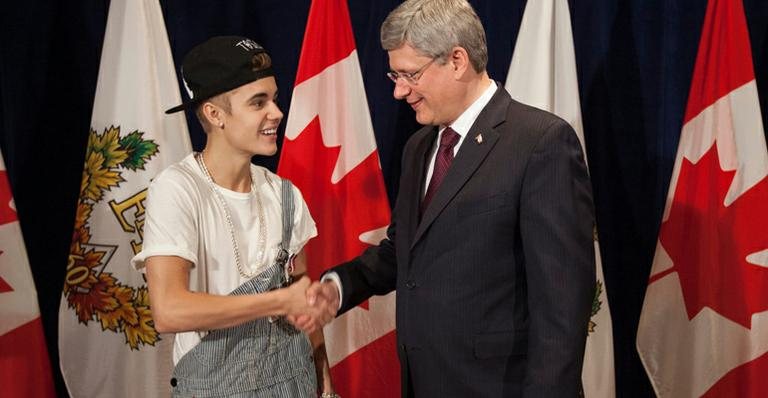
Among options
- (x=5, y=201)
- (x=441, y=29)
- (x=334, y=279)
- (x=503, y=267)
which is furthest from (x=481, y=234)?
(x=5, y=201)

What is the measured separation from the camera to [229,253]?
75.6 inches

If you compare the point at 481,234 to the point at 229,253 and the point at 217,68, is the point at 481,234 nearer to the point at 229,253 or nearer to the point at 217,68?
the point at 229,253

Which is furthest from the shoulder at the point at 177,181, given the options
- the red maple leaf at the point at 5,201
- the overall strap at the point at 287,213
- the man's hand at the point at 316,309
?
the red maple leaf at the point at 5,201

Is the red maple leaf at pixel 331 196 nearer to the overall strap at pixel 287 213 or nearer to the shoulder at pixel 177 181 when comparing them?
the overall strap at pixel 287 213

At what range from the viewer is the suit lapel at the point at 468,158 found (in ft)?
6.08

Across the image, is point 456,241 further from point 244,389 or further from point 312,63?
point 312,63

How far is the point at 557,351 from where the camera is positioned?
1742mm

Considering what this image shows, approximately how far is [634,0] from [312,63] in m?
1.30

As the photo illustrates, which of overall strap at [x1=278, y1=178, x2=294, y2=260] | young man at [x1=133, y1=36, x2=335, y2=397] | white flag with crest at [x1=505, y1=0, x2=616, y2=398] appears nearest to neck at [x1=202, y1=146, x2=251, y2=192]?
young man at [x1=133, y1=36, x2=335, y2=397]

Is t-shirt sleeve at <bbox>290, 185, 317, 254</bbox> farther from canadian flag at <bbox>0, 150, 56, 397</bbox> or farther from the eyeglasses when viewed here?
canadian flag at <bbox>0, 150, 56, 397</bbox>

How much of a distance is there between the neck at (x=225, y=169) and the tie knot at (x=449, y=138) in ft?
1.53

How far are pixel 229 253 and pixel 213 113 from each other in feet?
1.08

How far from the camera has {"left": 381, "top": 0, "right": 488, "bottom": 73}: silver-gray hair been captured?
1.91m

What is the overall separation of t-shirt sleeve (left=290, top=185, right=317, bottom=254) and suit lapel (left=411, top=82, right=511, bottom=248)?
0.31 meters
